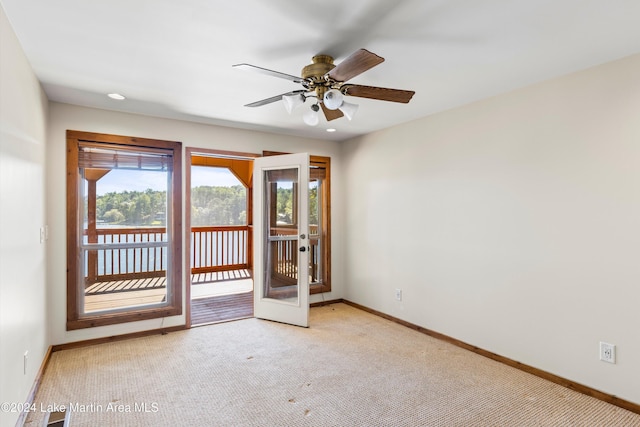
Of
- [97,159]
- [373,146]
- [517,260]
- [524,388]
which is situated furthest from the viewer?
[373,146]

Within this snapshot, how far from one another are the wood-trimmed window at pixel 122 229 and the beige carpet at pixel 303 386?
43cm

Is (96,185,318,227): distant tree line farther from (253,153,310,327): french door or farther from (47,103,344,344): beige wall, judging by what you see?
(47,103,344,344): beige wall

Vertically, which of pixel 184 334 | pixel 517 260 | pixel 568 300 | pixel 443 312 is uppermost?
pixel 517 260

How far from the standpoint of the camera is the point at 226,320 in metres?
4.12

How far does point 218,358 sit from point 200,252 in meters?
A: 4.13

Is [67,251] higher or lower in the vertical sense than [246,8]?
lower

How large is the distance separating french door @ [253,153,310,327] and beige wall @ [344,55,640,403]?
1.12m

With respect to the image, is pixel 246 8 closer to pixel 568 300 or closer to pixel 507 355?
pixel 568 300

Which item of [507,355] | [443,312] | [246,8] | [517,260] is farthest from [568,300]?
[246,8]

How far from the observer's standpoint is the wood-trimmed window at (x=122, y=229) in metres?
3.36

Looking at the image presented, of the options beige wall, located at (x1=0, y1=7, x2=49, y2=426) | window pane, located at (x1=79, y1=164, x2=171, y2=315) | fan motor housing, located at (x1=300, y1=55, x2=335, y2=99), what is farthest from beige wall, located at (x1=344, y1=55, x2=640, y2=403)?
beige wall, located at (x1=0, y1=7, x2=49, y2=426)

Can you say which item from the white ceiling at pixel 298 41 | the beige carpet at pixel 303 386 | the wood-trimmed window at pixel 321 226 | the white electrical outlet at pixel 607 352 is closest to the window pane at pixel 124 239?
the beige carpet at pixel 303 386

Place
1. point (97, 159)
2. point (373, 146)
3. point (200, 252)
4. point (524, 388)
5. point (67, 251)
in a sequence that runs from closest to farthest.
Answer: point (524, 388) → point (67, 251) → point (97, 159) → point (373, 146) → point (200, 252)

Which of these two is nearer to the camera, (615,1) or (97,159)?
(615,1)
